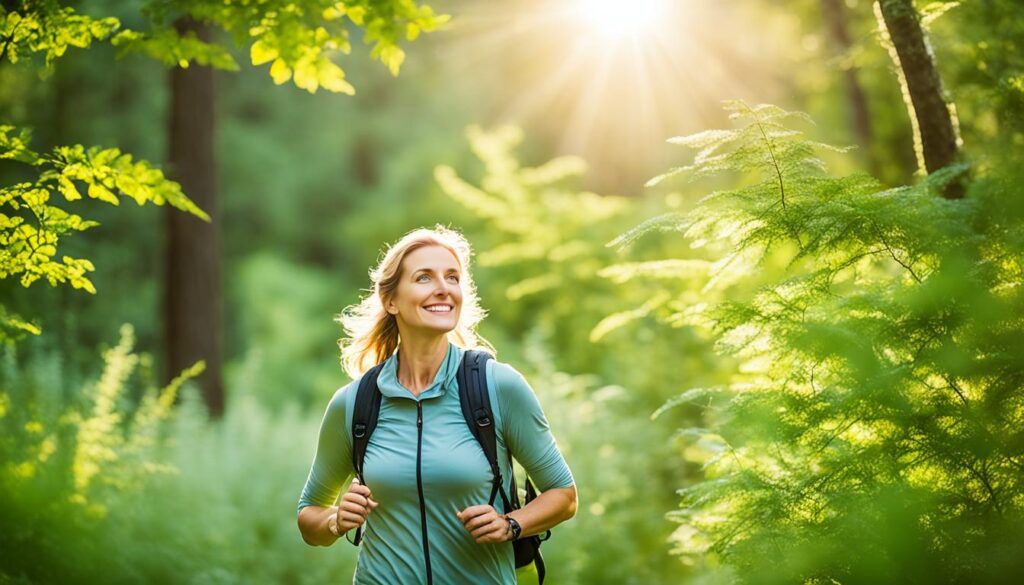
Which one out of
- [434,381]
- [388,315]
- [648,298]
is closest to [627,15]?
[648,298]

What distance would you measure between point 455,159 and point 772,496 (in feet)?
76.7

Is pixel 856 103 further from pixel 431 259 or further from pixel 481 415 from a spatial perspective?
pixel 481 415

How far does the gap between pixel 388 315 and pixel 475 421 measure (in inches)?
30.6

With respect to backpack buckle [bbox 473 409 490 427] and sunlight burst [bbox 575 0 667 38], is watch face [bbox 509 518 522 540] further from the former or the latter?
sunlight burst [bbox 575 0 667 38]

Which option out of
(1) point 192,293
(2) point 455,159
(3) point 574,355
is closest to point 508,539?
(1) point 192,293

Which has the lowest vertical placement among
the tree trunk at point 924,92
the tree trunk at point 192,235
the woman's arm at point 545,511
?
the woman's arm at point 545,511

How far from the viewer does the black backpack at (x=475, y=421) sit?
138 inches

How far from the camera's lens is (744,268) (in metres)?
4.54

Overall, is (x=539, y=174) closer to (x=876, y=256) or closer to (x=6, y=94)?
(x=6, y=94)

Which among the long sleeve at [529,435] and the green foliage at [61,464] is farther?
the green foliage at [61,464]

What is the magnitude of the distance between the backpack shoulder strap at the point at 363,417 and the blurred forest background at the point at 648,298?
130 cm

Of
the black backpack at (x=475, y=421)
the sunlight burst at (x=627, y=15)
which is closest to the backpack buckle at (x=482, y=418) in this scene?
the black backpack at (x=475, y=421)

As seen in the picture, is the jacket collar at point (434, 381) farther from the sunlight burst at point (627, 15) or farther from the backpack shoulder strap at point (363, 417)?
the sunlight burst at point (627, 15)

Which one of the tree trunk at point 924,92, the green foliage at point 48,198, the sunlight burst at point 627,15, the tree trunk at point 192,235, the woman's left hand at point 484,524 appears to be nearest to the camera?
the woman's left hand at point 484,524
